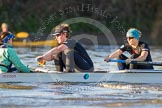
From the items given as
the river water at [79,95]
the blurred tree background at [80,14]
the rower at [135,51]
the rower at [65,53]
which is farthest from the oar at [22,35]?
the river water at [79,95]

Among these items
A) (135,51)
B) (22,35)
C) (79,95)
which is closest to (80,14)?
(22,35)

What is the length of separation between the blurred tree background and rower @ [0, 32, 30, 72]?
77.5ft

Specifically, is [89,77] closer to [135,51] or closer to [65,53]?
[65,53]

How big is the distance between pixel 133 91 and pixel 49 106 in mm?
3231

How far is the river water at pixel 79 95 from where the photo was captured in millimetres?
13734

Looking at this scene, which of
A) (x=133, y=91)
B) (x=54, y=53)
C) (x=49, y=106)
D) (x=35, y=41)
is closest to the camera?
(x=49, y=106)

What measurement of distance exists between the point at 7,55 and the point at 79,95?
9.26 ft

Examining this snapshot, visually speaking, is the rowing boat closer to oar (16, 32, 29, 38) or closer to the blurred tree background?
oar (16, 32, 29, 38)

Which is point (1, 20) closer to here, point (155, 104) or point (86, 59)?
point (86, 59)

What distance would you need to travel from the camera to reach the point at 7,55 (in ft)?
55.9

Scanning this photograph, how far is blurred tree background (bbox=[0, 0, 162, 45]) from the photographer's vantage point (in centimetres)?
4238

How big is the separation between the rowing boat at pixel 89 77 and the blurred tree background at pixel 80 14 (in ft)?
76.2

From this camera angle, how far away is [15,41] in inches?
1490

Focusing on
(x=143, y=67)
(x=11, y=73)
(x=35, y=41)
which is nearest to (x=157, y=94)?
(x=143, y=67)
